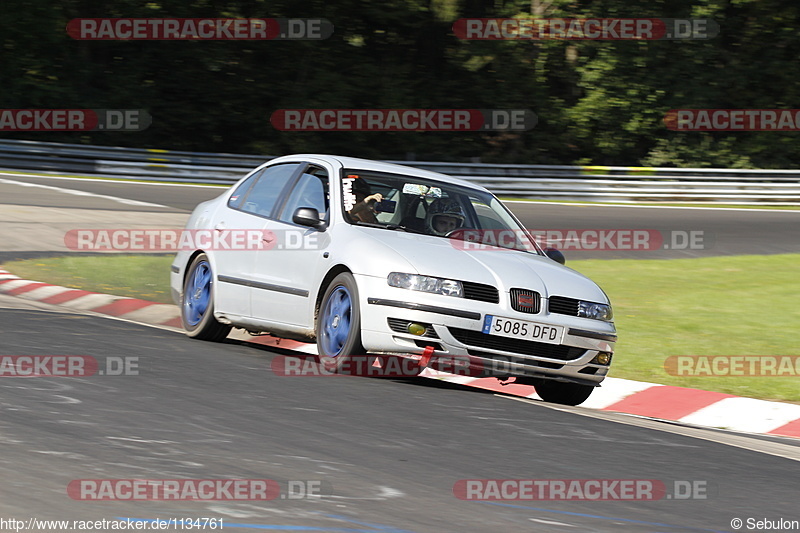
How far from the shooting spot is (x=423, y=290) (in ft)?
24.2

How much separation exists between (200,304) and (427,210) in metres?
2.10

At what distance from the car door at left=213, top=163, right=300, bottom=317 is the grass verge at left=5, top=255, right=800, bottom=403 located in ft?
9.89

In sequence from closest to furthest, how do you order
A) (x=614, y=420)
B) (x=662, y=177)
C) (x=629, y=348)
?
1. (x=614, y=420)
2. (x=629, y=348)
3. (x=662, y=177)

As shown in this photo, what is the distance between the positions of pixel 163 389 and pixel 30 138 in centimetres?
2661

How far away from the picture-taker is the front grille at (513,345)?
738 cm

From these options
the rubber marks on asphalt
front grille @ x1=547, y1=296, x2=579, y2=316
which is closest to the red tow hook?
front grille @ x1=547, y1=296, x2=579, y2=316

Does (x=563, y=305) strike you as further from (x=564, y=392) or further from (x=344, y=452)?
(x=344, y=452)

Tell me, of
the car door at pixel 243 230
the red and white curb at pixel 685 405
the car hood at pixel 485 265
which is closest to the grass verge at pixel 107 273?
the car door at pixel 243 230

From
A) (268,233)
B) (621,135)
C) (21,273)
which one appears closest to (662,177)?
(621,135)

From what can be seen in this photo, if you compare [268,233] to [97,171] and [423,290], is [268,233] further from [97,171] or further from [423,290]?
[97,171]

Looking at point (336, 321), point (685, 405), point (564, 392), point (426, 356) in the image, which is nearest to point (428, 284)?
point (426, 356)

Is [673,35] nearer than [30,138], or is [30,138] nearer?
[30,138]

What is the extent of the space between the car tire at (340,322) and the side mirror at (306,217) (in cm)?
47

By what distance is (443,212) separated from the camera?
336 inches
